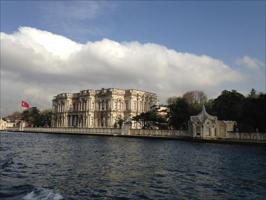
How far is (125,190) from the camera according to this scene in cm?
1736

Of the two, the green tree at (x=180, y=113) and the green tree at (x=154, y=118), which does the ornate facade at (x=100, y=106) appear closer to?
the green tree at (x=154, y=118)

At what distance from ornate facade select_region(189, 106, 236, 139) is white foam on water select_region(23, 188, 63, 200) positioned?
57.6 meters

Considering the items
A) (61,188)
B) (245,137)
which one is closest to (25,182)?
(61,188)

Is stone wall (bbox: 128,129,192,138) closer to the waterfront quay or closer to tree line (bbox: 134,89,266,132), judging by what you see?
the waterfront quay

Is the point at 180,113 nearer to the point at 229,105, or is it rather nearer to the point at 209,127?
the point at 229,105

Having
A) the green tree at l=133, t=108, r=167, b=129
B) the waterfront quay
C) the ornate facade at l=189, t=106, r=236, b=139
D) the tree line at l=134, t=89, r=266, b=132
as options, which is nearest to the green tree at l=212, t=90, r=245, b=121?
the tree line at l=134, t=89, r=266, b=132

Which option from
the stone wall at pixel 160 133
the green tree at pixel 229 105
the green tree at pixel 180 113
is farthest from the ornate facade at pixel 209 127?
the green tree at pixel 180 113

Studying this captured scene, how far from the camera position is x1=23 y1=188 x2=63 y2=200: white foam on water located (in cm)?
1460

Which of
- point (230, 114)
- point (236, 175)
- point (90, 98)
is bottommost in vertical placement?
point (236, 175)

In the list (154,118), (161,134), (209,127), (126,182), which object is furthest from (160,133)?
(126,182)

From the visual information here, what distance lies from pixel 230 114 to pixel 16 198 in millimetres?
65978

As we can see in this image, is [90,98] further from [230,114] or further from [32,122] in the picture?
[230,114]

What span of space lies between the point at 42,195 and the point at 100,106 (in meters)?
123

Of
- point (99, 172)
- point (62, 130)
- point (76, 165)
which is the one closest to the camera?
point (99, 172)
